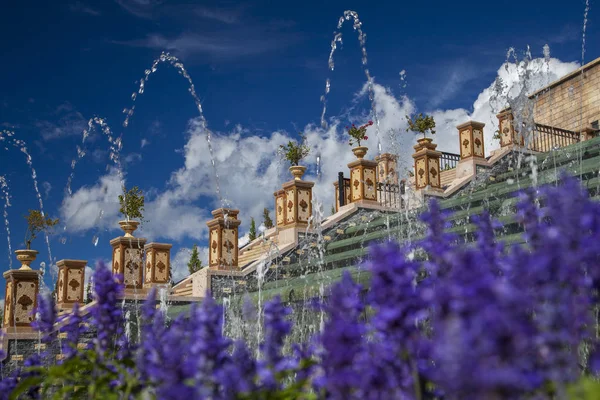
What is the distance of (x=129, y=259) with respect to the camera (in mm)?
14578

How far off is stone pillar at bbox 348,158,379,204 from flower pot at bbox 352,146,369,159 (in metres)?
0.40

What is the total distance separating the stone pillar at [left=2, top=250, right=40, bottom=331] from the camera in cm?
1280

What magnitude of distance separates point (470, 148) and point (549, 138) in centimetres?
726

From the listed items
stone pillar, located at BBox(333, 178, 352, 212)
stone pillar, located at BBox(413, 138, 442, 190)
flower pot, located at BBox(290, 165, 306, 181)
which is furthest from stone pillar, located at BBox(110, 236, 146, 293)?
stone pillar, located at BBox(333, 178, 352, 212)

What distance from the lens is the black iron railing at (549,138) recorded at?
24.1 m

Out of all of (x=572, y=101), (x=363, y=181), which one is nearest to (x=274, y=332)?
(x=363, y=181)

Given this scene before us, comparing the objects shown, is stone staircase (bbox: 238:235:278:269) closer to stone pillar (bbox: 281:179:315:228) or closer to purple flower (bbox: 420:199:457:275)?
stone pillar (bbox: 281:179:315:228)

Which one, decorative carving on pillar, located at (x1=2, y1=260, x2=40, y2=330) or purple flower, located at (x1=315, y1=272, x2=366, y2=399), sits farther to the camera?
decorative carving on pillar, located at (x1=2, y1=260, x2=40, y2=330)

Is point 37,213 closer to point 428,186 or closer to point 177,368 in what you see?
point 428,186

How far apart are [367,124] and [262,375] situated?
18.2 metres

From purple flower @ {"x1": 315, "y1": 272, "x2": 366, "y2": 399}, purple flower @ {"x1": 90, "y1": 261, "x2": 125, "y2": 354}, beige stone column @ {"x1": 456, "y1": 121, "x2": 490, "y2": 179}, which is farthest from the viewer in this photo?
beige stone column @ {"x1": 456, "y1": 121, "x2": 490, "y2": 179}

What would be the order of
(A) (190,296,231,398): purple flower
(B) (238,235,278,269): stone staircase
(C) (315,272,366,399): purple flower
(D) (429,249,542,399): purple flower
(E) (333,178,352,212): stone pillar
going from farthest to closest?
(E) (333,178,352,212): stone pillar < (B) (238,235,278,269): stone staircase < (A) (190,296,231,398): purple flower < (C) (315,272,366,399): purple flower < (D) (429,249,542,399): purple flower

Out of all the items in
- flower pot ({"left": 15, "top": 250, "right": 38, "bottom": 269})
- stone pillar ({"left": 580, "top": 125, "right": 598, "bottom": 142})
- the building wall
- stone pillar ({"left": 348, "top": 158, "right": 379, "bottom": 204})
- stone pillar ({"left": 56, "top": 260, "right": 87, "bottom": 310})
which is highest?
the building wall

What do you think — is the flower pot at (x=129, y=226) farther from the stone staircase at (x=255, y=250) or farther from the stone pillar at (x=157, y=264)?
the stone staircase at (x=255, y=250)
